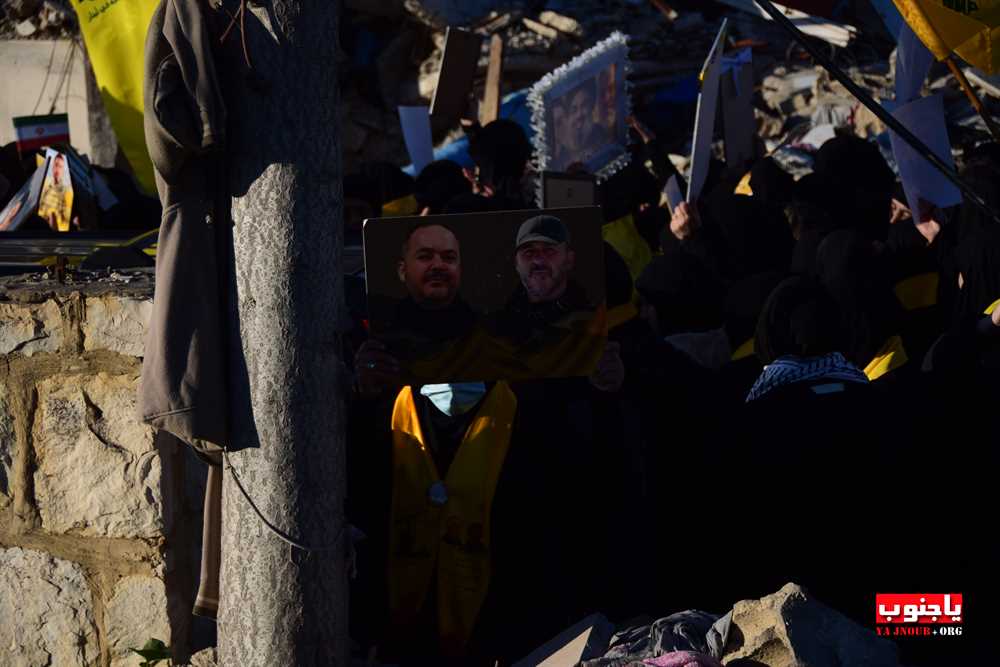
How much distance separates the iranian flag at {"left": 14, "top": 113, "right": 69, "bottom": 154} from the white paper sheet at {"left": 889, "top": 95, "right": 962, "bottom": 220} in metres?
6.03

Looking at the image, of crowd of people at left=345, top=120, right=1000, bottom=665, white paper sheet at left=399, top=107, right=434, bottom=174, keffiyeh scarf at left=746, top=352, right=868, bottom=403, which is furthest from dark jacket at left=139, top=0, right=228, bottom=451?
white paper sheet at left=399, top=107, right=434, bottom=174

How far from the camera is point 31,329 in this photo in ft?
13.2

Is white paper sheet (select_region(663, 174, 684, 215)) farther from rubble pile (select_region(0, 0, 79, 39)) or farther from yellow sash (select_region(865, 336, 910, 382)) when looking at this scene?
rubble pile (select_region(0, 0, 79, 39))

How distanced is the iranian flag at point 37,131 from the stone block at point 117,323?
5179 mm

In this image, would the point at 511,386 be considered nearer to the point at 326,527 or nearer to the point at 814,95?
the point at 326,527

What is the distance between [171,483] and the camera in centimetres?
404

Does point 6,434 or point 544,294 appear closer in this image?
point 544,294

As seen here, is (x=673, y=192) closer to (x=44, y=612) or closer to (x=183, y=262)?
(x=183, y=262)

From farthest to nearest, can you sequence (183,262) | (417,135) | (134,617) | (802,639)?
(417,135), (134,617), (183,262), (802,639)

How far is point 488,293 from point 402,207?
3288 millimetres

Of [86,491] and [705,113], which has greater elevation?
[705,113]

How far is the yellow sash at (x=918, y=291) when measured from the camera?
18.5 ft

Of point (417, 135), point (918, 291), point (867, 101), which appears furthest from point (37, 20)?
point (867, 101)

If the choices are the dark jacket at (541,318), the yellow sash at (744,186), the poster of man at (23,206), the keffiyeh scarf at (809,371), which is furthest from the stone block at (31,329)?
the yellow sash at (744,186)
